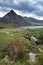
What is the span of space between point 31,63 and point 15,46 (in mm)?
12086

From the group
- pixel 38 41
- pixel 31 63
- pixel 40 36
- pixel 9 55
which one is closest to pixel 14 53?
pixel 9 55

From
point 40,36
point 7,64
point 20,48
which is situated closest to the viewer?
point 7,64

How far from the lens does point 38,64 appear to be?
28.0 metres

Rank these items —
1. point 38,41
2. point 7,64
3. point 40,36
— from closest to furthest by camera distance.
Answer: point 7,64 → point 38,41 → point 40,36

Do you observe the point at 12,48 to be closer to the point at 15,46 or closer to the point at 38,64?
the point at 15,46

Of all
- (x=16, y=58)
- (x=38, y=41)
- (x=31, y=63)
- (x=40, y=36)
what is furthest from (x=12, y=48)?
(x=40, y=36)

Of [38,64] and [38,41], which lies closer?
[38,64]

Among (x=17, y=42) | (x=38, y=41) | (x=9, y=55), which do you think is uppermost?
(x=17, y=42)

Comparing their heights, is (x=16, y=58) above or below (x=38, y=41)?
above

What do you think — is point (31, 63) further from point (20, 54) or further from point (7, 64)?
point (20, 54)

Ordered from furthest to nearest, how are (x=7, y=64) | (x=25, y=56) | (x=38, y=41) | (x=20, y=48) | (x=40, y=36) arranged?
(x=40, y=36), (x=38, y=41), (x=20, y=48), (x=25, y=56), (x=7, y=64)

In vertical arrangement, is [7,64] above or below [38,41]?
above

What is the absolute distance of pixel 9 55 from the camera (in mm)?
40188

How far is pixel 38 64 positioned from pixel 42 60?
41.2 inches
